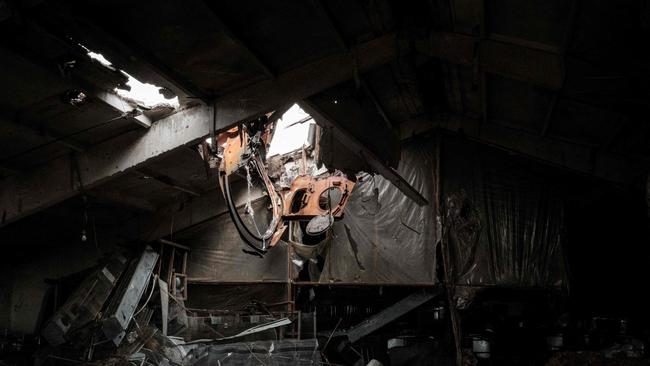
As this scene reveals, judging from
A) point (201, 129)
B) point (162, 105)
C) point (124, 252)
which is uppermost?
point (162, 105)

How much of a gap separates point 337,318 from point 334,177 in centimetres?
311

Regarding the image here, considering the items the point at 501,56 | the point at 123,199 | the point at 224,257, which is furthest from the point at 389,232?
the point at 123,199

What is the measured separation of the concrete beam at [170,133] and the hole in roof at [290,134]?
11.2ft

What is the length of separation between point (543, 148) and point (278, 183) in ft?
14.6

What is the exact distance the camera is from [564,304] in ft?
22.8

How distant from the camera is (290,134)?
8.78m

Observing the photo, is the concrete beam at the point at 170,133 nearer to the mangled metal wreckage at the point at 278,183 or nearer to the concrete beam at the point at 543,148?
the mangled metal wreckage at the point at 278,183

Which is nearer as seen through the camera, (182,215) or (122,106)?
(122,106)

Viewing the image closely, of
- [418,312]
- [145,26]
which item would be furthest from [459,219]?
[145,26]

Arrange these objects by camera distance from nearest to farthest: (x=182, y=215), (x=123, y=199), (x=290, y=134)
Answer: (x=123, y=199), (x=182, y=215), (x=290, y=134)

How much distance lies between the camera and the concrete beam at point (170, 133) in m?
4.67

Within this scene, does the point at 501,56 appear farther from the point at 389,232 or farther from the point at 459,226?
the point at 389,232

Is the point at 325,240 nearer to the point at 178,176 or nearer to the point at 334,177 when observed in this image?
the point at 334,177

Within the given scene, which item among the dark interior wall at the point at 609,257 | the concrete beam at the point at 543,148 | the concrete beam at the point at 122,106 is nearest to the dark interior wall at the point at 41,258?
the concrete beam at the point at 122,106
